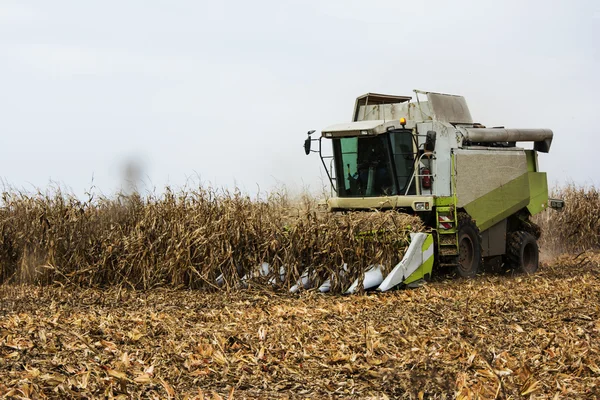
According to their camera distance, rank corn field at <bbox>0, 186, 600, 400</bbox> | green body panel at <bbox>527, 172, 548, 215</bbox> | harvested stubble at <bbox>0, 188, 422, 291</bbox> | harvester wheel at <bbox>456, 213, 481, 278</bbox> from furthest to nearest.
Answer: green body panel at <bbox>527, 172, 548, 215</bbox>
harvester wheel at <bbox>456, 213, 481, 278</bbox>
harvested stubble at <bbox>0, 188, 422, 291</bbox>
corn field at <bbox>0, 186, 600, 400</bbox>

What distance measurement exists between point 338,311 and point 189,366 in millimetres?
3087

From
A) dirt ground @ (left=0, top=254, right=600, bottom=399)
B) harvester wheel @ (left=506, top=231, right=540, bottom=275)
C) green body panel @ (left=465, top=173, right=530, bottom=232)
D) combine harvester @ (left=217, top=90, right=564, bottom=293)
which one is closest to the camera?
dirt ground @ (left=0, top=254, right=600, bottom=399)

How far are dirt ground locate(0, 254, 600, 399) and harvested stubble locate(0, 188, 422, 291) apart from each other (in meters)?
1.31

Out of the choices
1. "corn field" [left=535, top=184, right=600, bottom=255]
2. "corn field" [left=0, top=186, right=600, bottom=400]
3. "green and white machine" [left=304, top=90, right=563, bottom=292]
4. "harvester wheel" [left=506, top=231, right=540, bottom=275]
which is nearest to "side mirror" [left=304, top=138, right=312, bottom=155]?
"green and white machine" [left=304, top=90, right=563, bottom=292]

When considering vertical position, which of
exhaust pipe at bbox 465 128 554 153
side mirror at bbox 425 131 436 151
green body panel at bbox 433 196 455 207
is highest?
side mirror at bbox 425 131 436 151

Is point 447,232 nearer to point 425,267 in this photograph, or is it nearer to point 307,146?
point 425,267

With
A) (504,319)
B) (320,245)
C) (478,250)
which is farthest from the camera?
(478,250)

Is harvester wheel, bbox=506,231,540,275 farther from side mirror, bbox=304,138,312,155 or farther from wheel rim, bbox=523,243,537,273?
side mirror, bbox=304,138,312,155

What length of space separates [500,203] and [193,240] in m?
5.59

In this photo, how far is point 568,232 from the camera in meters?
21.0

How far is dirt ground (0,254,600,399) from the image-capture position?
208 inches

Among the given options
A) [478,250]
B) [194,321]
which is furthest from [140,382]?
[478,250]

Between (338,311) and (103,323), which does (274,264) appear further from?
(103,323)

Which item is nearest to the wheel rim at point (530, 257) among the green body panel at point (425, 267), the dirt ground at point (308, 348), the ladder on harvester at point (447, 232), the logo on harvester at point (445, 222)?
the ladder on harvester at point (447, 232)
